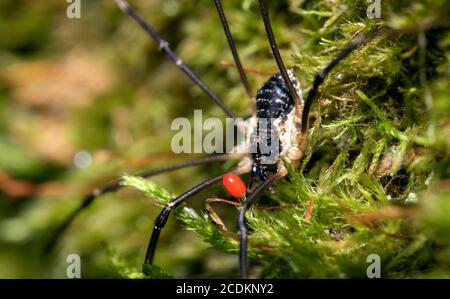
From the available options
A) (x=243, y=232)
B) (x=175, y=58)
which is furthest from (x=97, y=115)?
(x=243, y=232)

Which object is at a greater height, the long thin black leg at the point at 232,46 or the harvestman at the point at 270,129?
the long thin black leg at the point at 232,46

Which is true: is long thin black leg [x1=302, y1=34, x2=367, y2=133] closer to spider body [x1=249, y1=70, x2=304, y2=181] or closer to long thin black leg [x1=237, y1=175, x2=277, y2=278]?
spider body [x1=249, y1=70, x2=304, y2=181]

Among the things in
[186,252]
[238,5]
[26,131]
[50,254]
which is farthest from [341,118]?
[26,131]

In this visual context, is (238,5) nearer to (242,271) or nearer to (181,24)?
(181,24)

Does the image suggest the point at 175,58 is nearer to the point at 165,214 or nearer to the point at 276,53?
the point at 276,53

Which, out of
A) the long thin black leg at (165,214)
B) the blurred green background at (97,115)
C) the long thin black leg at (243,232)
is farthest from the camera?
the blurred green background at (97,115)

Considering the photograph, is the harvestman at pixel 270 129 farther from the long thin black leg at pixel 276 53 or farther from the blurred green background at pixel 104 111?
the blurred green background at pixel 104 111

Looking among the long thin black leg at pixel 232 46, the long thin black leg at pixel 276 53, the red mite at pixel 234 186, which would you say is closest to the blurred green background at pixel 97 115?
the long thin black leg at pixel 232 46
